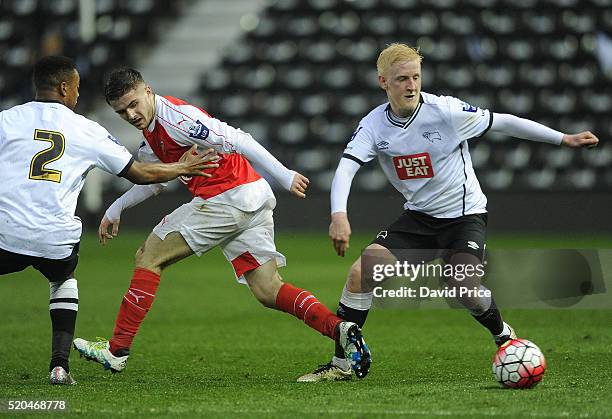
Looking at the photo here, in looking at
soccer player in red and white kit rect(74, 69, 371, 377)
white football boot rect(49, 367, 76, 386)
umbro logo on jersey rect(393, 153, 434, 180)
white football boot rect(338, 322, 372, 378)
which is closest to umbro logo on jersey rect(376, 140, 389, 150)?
umbro logo on jersey rect(393, 153, 434, 180)

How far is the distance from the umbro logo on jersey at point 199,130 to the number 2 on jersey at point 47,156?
0.76m

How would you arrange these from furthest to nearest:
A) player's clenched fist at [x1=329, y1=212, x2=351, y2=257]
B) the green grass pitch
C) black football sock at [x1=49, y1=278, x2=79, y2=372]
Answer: black football sock at [x1=49, y1=278, x2=79, y2=372] < player's clenched fist at [x1=329, y1=212, x2=351, y2=257] < the green grass pitch

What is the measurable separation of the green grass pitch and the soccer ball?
0.22ft

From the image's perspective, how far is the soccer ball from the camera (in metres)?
5.31

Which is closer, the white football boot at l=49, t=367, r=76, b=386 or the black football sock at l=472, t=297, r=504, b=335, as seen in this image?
the white football boot at l=49, t=367, r=76, b=386

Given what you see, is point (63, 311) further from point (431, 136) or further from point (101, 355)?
point (431, 136)

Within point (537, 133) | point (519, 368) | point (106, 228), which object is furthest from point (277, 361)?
point (537, 133)

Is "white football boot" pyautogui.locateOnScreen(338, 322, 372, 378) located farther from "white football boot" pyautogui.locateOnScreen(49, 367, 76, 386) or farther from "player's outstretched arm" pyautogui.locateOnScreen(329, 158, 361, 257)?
"white football boot" pyautogui.locateOnScreen(49, 367, 76, 386)

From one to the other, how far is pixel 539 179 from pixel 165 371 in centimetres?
1485

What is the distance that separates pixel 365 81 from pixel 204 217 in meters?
16.2

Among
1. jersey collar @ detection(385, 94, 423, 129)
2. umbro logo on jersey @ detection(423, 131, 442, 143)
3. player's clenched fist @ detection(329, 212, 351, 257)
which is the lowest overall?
player's clenched fist @ detection(329, 212, 351, 257)

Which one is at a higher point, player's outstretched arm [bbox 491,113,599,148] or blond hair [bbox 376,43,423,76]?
blond hair [bbox 376,43,423,76]

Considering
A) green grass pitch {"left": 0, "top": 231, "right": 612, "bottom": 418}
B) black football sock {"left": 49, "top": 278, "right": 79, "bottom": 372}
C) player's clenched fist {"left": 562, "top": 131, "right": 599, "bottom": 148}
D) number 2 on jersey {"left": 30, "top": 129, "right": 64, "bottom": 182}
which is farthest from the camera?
black football sock {"left": 49, "top": 278, "right": 79, "bottom": 372}

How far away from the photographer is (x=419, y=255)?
6.11 m
